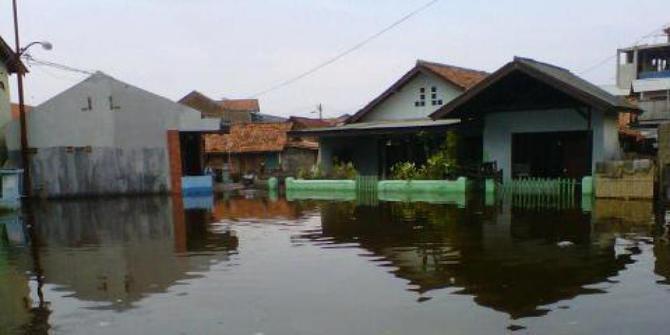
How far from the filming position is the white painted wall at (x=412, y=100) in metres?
27.9

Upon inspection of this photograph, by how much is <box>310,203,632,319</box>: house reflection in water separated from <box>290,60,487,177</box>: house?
416 inches

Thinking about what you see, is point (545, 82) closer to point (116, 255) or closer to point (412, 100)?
point (412, 100)

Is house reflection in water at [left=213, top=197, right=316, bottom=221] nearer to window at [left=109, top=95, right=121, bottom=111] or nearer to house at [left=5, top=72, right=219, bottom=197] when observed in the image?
house at [left=5, top=72, right=219, bottom=197]

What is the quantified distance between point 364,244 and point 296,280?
128 inches

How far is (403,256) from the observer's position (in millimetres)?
9766

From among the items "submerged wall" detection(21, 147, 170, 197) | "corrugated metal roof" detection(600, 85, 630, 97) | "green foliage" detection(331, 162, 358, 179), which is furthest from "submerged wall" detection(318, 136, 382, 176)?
"corrugated metal roof" detection(600, 85, 630, 97)

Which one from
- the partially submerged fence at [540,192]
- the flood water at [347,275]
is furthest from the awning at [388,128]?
the flood water at [347,275]

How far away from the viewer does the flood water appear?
6.10 m

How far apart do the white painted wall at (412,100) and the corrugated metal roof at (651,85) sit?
27827mm

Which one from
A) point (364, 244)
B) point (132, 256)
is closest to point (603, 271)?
point (364, 244)

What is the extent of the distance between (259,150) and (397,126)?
1580 cm

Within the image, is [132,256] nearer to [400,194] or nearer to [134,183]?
[400,194]

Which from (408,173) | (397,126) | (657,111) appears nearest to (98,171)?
(397,126)

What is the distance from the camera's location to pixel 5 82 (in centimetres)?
2708
